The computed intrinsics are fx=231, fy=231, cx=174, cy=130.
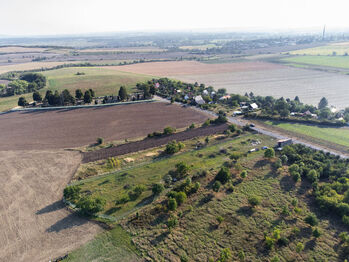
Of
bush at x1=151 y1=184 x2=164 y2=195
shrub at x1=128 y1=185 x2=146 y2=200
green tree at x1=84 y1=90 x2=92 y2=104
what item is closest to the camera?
bush at x1=151 y1=184 x2=164 y2=195

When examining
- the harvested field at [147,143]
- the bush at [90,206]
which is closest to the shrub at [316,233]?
the bush at [90,206]

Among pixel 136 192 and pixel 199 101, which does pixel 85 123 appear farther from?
pixel 199 101

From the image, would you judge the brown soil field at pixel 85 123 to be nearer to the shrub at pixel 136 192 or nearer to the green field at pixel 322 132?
the shrub at pixel 136 192

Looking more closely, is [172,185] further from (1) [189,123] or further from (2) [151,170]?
(1) [189,123]

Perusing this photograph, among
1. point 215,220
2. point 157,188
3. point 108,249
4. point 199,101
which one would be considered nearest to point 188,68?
point 199,101

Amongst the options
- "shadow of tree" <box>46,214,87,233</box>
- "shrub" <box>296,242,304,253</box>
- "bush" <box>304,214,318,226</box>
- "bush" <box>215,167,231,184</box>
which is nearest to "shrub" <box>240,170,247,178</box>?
"bush" <box>215,167,231,184</box>

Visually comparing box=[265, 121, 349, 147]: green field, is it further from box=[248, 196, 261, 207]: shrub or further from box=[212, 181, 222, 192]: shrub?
box=[212, 181, 222, 192]: shrub
